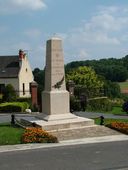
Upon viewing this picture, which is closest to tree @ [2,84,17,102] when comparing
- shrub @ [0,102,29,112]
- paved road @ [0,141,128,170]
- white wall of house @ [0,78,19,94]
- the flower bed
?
shrub @ [0,102,29,112]

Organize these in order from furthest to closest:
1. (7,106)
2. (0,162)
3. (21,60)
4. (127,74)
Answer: (127,74)
(21,60)
(7,106)
(0,162)

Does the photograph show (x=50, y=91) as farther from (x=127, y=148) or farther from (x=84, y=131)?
Result: (x=127, y=148)

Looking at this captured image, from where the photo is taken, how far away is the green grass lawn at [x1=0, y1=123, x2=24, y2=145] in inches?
727

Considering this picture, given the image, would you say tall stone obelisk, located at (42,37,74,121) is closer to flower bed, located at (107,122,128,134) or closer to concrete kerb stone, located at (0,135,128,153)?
flower bed, located at (107,122,128,134)

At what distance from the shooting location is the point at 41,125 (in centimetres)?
2111

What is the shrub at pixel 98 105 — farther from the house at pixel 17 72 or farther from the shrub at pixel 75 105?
the house at pixel 17 72

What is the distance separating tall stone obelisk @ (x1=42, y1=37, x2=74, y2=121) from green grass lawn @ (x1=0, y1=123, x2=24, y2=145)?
7.79 ft

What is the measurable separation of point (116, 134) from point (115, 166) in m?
8.07

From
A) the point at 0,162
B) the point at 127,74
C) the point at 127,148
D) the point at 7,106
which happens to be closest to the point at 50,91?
the point at 127,148

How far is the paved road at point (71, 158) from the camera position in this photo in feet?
43.5

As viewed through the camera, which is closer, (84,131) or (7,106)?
(84,131)

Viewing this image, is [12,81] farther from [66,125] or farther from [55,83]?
[66,125]

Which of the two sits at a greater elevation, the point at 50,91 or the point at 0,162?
the point at 50,91

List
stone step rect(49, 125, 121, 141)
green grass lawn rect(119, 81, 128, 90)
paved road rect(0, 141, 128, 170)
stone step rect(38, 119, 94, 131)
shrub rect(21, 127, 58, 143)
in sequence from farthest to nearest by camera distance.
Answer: green grass lawn rect(119, 81, 128, 90), stone step rect(38, 119, 94, 131), stone step rect(49, 125, 121, 141), shrub rect(21, 127, 58, 143), paved road rect(0, 141, 128, 170)
